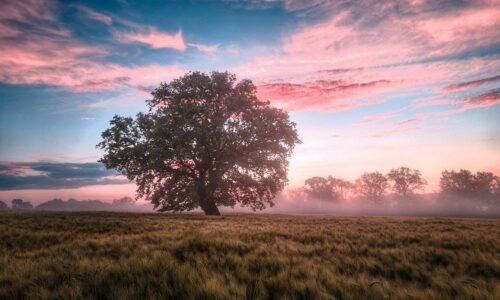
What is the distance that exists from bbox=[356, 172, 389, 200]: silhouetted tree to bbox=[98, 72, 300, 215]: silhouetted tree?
351 feet

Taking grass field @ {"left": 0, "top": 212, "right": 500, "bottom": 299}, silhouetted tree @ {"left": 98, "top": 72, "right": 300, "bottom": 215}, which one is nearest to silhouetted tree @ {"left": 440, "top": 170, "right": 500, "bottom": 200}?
silhouetted tree @ {"left": 98, "top": 72, "right": 300, "bottom": 215}

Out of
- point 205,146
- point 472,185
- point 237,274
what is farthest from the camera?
point 472,185

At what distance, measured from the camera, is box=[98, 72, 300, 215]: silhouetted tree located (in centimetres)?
2631

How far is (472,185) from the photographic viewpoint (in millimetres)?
112312

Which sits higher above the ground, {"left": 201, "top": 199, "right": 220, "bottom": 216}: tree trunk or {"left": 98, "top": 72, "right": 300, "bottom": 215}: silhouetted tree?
{"left": 98, "top": 72, "right": 300, "bottom": 215}: silhouetted tree

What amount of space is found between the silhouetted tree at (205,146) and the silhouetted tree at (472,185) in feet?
385

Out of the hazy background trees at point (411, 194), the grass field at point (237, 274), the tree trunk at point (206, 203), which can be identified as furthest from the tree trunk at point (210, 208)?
the hazy background trees at point (411, 194)

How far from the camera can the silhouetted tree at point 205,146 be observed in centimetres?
2631

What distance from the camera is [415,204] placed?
132875 mm

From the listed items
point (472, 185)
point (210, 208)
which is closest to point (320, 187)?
A: point (472, 185)

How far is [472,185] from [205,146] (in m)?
127

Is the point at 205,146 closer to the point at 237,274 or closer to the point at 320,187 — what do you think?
the point at 237,274

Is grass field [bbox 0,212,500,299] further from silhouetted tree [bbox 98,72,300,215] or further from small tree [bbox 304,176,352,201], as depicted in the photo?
small tree [bbox 304,176,352,201]

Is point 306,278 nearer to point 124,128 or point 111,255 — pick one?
point 111,255
